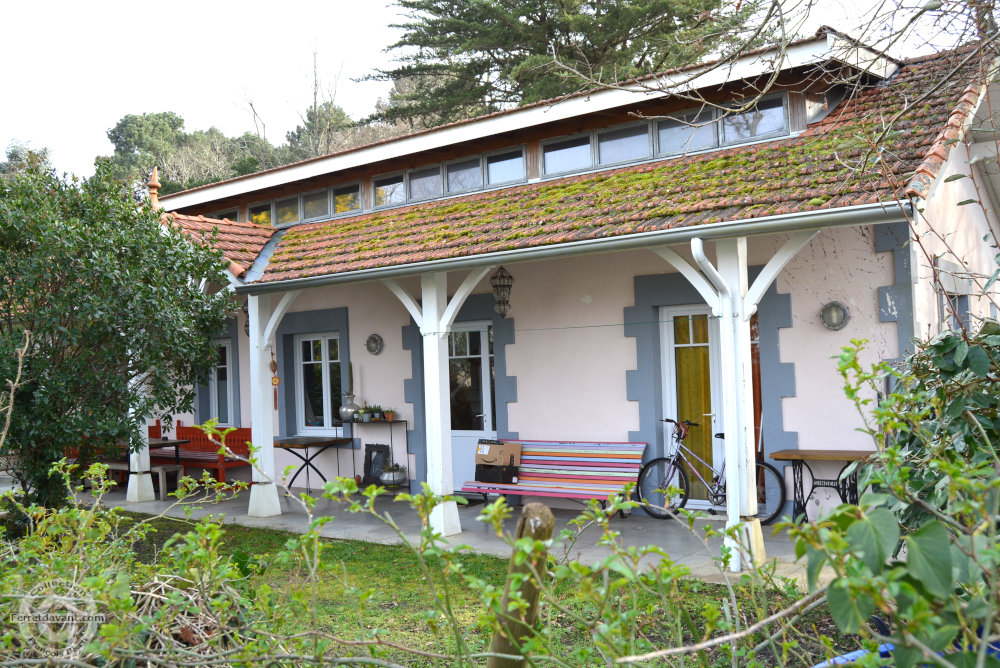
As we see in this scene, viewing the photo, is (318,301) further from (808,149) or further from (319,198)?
(808,149)

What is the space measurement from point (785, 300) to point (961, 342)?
15.7 feet

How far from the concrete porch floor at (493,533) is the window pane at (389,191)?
12.0 ft

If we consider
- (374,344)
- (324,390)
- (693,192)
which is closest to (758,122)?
(693,192)

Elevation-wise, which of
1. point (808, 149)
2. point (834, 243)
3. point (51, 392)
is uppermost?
point (808, 149)

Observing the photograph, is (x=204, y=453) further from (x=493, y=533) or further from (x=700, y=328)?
(x=700, y=328)

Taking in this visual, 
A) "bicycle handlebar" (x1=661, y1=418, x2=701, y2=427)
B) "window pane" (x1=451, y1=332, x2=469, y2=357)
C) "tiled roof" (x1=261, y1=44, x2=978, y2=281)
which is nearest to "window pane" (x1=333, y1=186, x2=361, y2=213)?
"tiled roof" (x1=261, y1=44, x2=978, y2=281)

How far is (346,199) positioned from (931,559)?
1035cm

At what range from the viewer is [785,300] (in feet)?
24.8

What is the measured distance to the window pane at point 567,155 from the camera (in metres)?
9.13

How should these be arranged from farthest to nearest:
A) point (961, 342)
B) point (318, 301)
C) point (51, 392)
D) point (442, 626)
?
1. point (318, 301)
2. point (51, 392)
3. point (442, 626)
4. point (961, 342)

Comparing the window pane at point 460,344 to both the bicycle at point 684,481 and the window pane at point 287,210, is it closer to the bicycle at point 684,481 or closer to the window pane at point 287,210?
the bicycle at point 684,481

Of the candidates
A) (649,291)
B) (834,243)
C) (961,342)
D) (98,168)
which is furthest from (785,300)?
(98,168)

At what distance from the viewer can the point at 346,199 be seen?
11078 millimetres

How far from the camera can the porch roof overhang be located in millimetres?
5680
